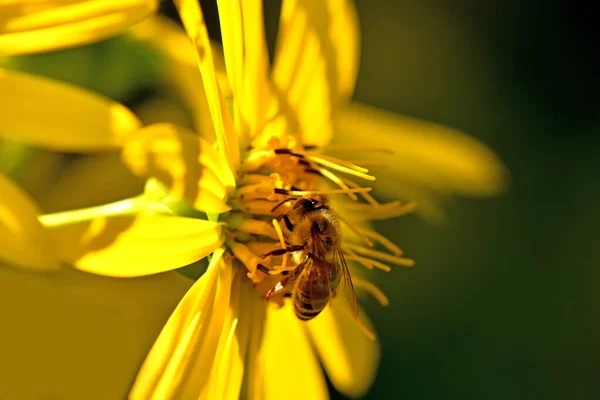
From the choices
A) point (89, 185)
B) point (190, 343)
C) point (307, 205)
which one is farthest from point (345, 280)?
point (89, 185)

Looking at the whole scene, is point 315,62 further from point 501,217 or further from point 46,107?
point 501,217

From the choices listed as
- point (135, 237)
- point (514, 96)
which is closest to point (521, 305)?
point (514, 96)

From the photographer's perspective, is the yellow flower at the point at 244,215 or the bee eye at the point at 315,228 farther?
the bee eye at the point at 315,228

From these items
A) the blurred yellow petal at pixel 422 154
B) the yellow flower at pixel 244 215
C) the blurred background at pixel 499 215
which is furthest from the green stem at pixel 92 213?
the blurred background at pixel 499 215

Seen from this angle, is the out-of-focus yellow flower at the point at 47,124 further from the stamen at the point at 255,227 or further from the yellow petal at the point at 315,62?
the yellow petal at the point at 315,62

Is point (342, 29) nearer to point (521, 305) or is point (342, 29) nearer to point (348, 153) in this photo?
point (348, 153)

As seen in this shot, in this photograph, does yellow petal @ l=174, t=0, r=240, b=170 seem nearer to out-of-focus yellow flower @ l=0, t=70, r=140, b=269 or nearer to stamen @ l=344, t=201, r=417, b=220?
out-of-focus yellow flower @ l=0, t=70, r=140, b=269

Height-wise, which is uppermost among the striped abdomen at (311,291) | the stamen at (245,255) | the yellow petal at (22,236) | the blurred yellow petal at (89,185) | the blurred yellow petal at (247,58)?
the blurred yellow petal at (89,185)
